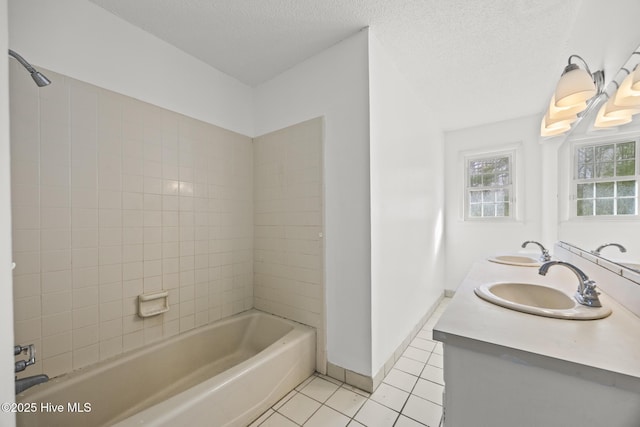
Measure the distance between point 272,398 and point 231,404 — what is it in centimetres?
32

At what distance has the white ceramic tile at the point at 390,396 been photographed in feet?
5.19

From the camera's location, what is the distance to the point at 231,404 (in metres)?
1.34

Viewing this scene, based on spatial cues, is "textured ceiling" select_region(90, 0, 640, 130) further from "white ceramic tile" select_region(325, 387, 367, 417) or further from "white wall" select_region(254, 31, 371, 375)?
"white ceramic tile" select_region(325, 387, 367, 417)

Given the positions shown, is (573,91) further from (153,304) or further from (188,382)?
(188,382)

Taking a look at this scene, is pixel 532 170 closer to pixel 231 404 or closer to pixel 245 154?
pixel 245 154

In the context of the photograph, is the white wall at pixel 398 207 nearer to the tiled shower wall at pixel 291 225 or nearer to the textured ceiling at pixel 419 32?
the textured ceiling at pixel 419 32

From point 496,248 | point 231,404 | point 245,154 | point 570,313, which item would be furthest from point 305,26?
point 496,248

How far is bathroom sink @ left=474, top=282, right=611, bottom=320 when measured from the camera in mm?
927

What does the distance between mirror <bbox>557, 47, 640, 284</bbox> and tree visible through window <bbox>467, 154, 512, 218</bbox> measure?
1.38 m

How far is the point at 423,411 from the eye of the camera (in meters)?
1.52

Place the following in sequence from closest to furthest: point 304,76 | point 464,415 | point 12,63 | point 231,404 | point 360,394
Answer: point 464,415
point 12,63
point 231,404
point 360,394
point 304,76

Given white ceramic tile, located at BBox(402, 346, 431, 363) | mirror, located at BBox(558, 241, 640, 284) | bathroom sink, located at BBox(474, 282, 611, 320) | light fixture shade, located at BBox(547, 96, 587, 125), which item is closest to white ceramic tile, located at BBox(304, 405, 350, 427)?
white ceramic tile, located at BBox(402, 346, 431, 363)

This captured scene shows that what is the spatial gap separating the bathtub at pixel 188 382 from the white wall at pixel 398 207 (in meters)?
0.66

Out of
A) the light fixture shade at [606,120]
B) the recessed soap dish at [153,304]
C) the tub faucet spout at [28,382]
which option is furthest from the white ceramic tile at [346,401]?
the light fixture shade at [606,120]
